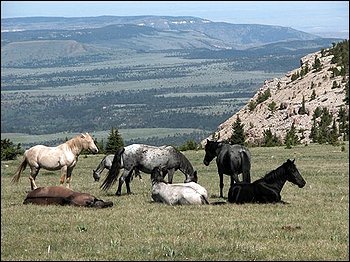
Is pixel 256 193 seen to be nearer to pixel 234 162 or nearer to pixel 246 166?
pixel 246 166

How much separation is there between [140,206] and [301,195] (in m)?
4.61

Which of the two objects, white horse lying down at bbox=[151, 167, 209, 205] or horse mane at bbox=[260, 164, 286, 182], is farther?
horse mane at bbox=[260, 164, 286, 182]

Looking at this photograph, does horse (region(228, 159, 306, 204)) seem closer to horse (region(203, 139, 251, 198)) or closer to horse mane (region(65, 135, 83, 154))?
horse (region(203, 139, 251, 198))

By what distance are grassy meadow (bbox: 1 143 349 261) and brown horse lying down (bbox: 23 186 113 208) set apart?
0.30m

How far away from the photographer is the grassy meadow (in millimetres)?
9438

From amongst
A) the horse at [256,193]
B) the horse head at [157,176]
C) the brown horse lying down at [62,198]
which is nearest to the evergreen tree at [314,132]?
the horse head at [157,176]

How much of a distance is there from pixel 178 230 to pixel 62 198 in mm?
4438

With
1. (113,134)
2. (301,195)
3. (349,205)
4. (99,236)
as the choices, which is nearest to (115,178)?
(301,195)

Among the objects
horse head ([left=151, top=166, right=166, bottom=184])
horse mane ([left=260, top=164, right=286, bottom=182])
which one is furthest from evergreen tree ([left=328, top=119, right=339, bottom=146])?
horse mane ([left=260, top=164, right=286, bottom=182])

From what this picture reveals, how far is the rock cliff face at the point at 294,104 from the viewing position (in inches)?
2315

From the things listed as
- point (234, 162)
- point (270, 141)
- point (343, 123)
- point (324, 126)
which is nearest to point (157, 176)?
point (234, 162)

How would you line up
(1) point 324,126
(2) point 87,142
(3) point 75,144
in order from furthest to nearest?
(1) point 324,126
(2) point 87,142
(3) point 75,144

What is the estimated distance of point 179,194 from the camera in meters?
15.5

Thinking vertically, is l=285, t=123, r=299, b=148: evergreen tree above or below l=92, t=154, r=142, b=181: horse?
below
